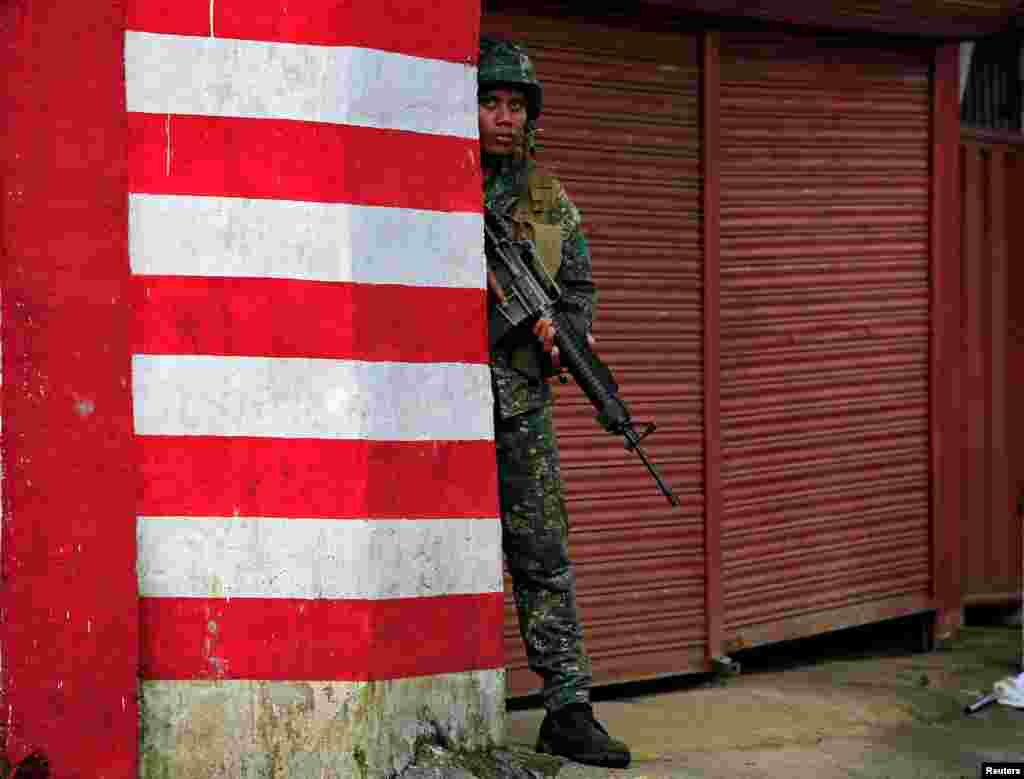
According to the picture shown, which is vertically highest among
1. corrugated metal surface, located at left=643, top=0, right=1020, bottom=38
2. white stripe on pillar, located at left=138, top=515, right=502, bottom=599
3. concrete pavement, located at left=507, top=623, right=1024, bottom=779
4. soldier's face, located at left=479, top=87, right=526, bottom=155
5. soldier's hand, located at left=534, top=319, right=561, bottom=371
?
corrugated metal surface, located at left=643, top=0, right=1020, bottom=38

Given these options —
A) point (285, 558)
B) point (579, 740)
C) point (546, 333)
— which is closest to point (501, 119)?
point (546, 333)

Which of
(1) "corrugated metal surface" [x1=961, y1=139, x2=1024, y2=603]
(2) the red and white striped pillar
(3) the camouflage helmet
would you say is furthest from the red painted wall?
(1) "corrugated metal surface" [x1=961, y1=139, x2=1024, y2=603]

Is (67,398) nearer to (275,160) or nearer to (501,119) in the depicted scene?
(275,160)

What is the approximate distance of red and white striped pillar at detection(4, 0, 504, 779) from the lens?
3977mm

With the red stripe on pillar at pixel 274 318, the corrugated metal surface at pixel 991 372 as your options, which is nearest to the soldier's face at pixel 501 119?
the red stripe on pillar at pixel 274 318

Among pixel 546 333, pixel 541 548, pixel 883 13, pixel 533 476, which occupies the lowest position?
pixel 541 548

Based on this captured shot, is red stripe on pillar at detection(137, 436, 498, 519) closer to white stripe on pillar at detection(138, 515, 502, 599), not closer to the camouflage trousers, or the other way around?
white stripe on pillar at detection(138, 515, 502, 599)

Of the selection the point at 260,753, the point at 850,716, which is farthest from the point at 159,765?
the point at 850,716

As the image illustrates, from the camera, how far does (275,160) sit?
4.05 metres

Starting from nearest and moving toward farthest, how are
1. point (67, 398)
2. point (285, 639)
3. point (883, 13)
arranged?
point (67, 398), point (285, 639), point (883, 13)

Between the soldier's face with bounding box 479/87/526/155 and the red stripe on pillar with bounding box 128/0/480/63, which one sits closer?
the red stripe on pillar with bounding box 128/0/480/63

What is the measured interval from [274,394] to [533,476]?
0.88m

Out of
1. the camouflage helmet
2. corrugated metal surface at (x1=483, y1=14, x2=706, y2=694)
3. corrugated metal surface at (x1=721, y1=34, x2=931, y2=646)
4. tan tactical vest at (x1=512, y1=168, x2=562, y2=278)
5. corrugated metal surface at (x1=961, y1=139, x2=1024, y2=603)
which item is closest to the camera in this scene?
the camouflage helmet

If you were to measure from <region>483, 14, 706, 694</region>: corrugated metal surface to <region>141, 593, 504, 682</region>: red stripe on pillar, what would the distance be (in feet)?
5.58
